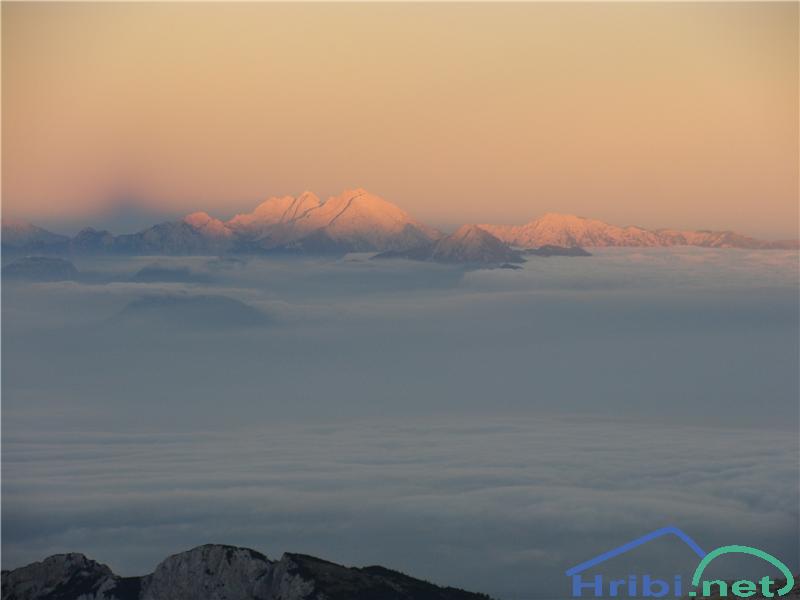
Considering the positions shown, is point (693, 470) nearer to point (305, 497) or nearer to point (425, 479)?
point (425, 479)

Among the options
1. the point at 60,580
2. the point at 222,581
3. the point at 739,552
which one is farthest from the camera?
the point at 739,552

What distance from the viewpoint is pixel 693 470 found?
6836 inches

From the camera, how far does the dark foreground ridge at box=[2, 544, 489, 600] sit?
94438mm

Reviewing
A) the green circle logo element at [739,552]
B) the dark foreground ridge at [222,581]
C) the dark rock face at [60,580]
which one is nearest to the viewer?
the green circle logo element at [739,552]

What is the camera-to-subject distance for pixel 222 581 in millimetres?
96625

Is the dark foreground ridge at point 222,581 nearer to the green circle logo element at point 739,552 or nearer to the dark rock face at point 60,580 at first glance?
the dark rock face at point 60,580

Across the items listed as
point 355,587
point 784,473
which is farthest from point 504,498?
point 355,587

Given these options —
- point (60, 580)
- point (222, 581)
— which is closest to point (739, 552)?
point (222, 581)

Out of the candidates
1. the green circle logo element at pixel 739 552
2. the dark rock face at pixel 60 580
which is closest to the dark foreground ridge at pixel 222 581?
the dark rock face at pixel 60 580

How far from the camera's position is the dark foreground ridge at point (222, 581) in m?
94.4

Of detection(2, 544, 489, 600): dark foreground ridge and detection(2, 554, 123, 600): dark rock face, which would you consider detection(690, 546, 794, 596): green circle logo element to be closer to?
detection(2, 544, 489, 600): dark foreground ridge

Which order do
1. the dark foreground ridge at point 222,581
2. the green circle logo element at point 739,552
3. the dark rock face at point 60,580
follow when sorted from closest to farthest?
the green circle logo element at point 739,552 < the dark foreground ridge at point 222,581 < the dark rock face at point 60,580

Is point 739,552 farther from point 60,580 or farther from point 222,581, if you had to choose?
point 60,580

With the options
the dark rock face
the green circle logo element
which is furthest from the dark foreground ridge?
the green circle logo element
